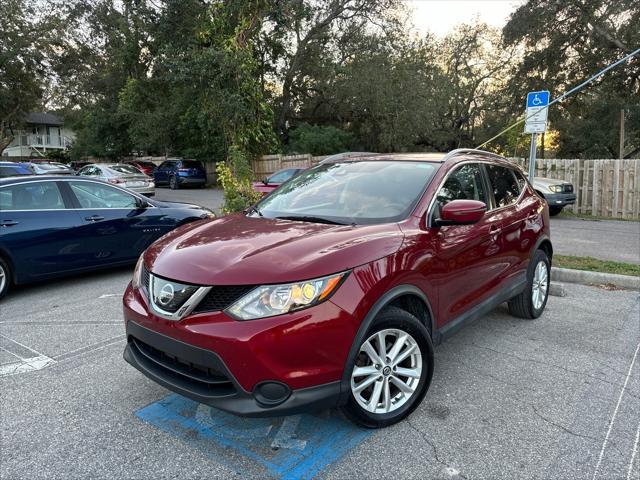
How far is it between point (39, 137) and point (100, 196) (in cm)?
6969

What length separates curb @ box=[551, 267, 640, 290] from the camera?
20.7ft

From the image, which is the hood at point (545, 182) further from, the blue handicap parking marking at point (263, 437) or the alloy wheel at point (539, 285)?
the blue handicap parking marking at point (263, 437)

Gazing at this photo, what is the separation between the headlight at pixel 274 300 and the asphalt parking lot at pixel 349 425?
0.88 m

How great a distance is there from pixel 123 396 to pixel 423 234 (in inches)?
95.0

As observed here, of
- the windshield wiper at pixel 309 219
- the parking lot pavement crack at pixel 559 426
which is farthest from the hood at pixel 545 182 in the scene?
the windshield wiper at pixel 309 219

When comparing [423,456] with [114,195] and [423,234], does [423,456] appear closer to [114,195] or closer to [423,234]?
[423,234]

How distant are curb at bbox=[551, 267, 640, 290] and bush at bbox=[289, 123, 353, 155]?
20669 mm

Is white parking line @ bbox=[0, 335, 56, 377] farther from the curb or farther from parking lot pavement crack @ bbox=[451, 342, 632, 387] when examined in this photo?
the curb

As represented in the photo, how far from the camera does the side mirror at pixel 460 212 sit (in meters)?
3.27

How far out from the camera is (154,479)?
8.24 feet

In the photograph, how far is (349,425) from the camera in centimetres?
304

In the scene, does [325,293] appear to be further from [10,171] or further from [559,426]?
[10,171]

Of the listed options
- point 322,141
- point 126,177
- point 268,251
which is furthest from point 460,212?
point 322,141

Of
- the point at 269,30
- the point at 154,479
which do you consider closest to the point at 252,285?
the point at 154,479
